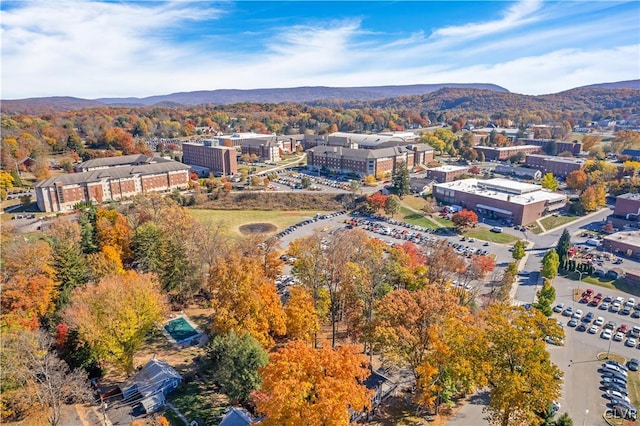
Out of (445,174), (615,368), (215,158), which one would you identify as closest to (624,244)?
(615,368)

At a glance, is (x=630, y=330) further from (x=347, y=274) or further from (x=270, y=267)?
(x=270, y=267)

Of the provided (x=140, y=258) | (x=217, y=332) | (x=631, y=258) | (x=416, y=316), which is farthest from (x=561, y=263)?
(x=140, y=258)

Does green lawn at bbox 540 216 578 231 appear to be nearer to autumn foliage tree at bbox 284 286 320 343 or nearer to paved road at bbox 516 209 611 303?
paved road at bbox 516 209 611 303

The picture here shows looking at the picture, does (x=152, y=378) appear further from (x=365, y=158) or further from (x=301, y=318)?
(x=365, y=158)

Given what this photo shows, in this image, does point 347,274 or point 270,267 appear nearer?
point 347,274

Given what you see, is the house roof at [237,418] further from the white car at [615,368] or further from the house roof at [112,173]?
the house roof at [112,173]
